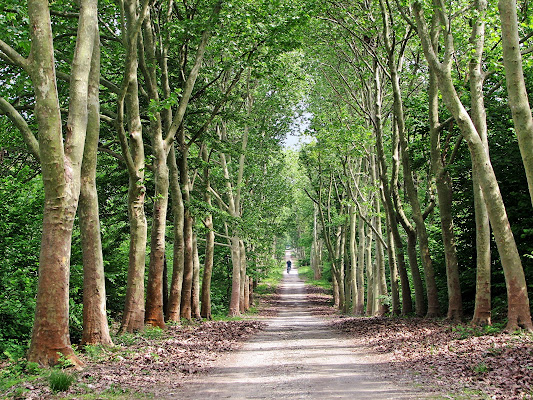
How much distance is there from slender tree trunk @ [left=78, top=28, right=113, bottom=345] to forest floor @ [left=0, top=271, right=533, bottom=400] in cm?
65

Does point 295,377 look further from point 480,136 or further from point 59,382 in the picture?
point 480,136

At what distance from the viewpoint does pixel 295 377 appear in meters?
7.51

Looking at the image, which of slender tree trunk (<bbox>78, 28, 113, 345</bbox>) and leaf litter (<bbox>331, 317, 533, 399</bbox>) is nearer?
leaf litter (<bbox>331, 317, 533, 399</bbox>)

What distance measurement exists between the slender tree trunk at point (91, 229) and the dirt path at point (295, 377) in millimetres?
2533

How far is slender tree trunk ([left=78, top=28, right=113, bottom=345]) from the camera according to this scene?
30.8 ft

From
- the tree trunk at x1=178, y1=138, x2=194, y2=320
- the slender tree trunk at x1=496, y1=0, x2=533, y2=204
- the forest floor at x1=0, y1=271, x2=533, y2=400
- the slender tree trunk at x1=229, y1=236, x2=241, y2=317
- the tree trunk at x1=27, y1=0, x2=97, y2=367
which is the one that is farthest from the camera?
the slender tree trunk at x1=229, y1=236, x2=241, y2=317

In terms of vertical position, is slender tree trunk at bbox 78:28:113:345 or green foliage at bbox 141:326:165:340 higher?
slender tree trunk at bbox 78:28:113:345

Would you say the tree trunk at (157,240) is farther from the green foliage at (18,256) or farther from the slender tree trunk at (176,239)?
the green foliage at (18,256)

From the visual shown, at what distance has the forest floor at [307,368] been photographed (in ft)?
20.7

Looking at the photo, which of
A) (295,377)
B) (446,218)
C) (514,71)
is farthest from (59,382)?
(446,218)

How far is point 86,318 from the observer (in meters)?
9.35

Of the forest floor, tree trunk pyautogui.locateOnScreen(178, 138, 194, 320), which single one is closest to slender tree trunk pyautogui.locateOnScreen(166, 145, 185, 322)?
tree trunk pyautogui.locateOnScreen(178, 138, 194, 320)

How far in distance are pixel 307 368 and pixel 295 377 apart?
0.84 metres

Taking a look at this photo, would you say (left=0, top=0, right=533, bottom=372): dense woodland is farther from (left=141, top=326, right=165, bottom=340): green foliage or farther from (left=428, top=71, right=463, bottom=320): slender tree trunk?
(left=141, top=326, right=165, bottom=340): green foliage
